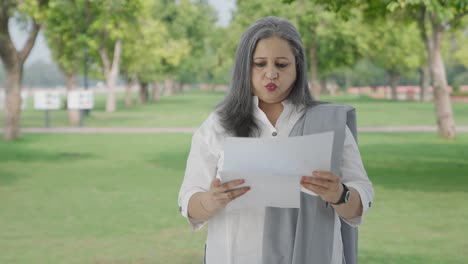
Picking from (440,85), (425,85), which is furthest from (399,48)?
(440,85)

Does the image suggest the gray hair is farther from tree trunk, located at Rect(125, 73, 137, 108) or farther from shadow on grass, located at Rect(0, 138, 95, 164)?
tree trunk, located at Rect(125, 73, 137, 108)

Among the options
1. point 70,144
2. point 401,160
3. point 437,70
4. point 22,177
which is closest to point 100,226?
point 22,177

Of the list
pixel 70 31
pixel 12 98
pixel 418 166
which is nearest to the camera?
pixel 418 166

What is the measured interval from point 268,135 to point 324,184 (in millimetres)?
380

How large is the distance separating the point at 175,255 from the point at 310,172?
538cm

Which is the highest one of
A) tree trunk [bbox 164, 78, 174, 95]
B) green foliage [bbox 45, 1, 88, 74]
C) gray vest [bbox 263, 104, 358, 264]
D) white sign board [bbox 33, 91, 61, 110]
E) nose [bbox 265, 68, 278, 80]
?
green foliage [bbox 45, 1, 88, 74]

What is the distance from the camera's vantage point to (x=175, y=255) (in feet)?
26.5

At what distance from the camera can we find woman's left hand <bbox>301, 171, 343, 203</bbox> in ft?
9.42

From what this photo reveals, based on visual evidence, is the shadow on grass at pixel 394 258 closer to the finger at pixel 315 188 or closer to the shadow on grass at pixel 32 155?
the finger at pixel 315 188

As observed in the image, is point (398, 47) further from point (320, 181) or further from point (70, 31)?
point (320, 181)

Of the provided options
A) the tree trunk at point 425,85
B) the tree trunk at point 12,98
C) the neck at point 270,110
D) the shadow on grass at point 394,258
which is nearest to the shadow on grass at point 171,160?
the tree trunk at point 12,98

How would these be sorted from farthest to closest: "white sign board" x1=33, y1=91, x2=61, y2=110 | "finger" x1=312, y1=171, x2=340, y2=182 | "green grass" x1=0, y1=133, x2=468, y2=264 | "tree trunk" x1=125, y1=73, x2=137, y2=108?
"tree trunk" x1=125, y1=73, x2=137, y2=108, "white sign board" x1=33, y1=91, x2=61, y2=110, "green grass" x1=0, y1=133, x2=468, y2=264, "finger" x1=312, y1=171, x2=340, y2=182

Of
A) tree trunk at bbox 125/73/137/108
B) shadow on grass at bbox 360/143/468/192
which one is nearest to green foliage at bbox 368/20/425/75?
tree trunk at bbox 125/73/137/108

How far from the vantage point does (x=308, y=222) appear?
3.09 meters
